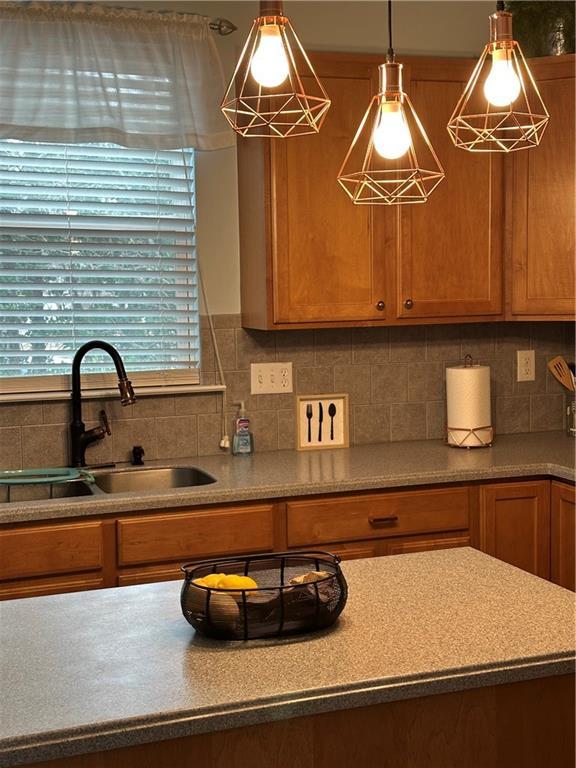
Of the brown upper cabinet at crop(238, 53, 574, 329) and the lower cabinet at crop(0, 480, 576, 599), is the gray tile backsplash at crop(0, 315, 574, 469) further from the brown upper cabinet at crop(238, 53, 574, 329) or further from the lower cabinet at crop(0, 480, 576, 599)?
the lower cabinet at crop(0, 480, 576, 599)

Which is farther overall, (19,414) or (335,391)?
(335,391)

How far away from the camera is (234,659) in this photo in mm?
1662

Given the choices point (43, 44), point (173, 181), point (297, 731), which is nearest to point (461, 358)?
point (173, 181)

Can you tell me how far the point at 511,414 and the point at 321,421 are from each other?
0.86m

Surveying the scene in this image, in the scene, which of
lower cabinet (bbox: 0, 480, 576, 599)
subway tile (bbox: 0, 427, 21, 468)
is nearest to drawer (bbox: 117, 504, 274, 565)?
lower cabinet (bbox: 0, 480, 576, 599)

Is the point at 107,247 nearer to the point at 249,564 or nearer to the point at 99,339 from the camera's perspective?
the point at 99,339

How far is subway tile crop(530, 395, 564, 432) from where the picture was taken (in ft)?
13.7

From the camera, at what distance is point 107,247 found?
3.57 meters

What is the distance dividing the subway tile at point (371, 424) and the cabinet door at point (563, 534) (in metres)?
0.78

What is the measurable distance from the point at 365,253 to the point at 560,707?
2.12 metres

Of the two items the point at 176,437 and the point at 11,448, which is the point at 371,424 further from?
the point at 11,448

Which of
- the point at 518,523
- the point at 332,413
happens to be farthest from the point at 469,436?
the point at 332,413

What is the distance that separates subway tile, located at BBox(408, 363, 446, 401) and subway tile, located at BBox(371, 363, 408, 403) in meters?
0.03

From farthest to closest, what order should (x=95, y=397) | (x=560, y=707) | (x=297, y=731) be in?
(x=95, y=397) → (x=560, y=707) → (x=297, y=731)
